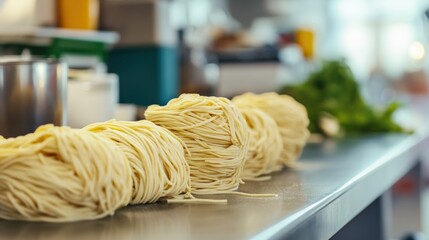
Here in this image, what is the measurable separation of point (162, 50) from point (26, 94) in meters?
2.50

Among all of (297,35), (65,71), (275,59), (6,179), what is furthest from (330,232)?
(297,35)

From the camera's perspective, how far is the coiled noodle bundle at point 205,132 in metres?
0.81

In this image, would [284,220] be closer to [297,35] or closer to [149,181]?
[149,181]

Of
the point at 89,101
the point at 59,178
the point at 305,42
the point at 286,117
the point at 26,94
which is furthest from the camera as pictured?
the point at 305,42

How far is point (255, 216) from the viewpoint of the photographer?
2.16 feet

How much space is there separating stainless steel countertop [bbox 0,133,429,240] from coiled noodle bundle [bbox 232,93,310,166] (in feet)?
0.19

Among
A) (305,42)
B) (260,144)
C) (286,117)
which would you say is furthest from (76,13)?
(305,42)

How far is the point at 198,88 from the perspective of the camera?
3.01 metres

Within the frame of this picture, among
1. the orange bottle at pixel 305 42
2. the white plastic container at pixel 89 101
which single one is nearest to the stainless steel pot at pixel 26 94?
the white plastic container at pixel 89 101

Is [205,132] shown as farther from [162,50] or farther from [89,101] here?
[162,50]

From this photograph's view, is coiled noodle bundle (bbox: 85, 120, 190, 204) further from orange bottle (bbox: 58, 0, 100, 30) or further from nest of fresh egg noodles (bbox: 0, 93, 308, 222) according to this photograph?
orange bottle (bbox: 58, 0, 100, 30)

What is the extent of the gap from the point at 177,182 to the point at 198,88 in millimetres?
2265

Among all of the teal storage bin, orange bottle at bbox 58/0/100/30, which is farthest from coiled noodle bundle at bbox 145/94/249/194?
the teal storage bin

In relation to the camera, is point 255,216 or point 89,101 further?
point 89,101
